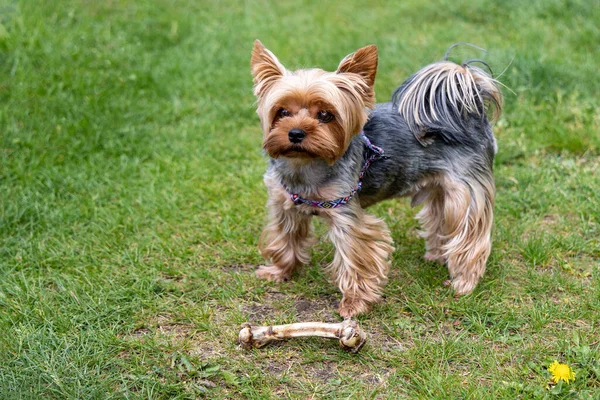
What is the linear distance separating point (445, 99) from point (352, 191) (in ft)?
2.93

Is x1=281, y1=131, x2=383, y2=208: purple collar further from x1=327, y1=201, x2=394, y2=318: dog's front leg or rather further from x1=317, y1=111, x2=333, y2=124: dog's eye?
x1=317, y1=111, x2=333, y2=124: dog's eye

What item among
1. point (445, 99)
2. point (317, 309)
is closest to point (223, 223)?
point (317, 309)

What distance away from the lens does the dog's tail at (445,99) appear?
4.46 metres

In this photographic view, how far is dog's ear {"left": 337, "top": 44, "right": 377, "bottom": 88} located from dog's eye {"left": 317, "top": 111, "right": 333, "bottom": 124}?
308 millimetres

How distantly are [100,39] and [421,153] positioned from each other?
17.7 feet

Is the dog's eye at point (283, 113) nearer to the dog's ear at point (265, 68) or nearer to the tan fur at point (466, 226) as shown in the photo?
the dog's ear at point (265, 68)

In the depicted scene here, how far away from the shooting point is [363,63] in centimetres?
411

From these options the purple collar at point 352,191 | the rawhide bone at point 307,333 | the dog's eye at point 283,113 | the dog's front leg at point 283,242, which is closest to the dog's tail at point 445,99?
the purple collar at point 352,191

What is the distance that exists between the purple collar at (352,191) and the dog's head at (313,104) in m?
0.27

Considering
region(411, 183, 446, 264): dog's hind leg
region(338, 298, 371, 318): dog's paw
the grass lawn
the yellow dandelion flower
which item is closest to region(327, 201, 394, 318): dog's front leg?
region(338, 298, 371, 318): dog's paw

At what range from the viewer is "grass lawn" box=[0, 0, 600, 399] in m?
3.88

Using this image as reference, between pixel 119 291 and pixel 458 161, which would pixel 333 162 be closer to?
pixel 458 161

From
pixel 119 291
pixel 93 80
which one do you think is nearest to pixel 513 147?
pixel 119 291

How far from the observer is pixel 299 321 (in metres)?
4.45
